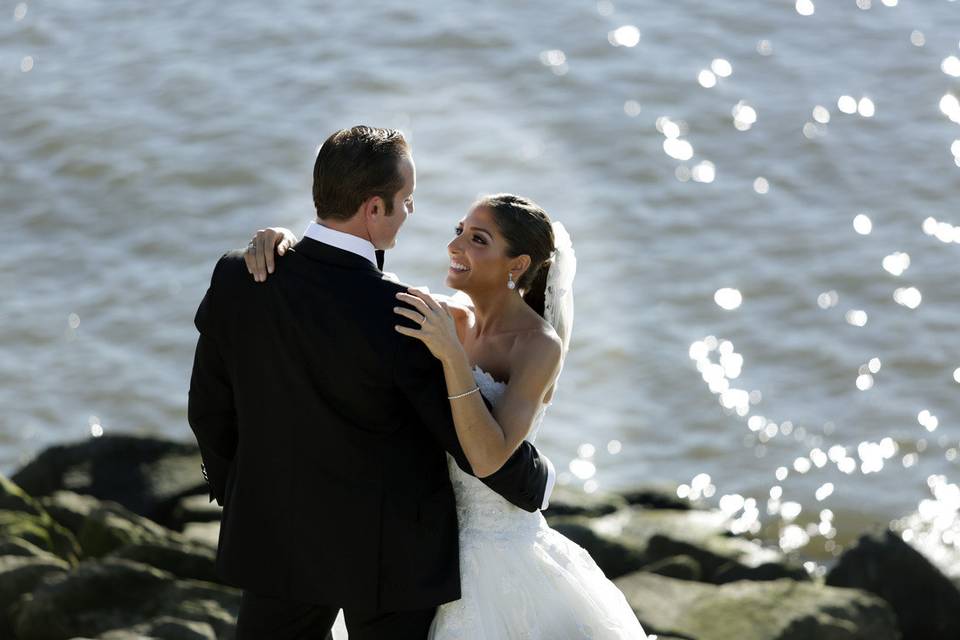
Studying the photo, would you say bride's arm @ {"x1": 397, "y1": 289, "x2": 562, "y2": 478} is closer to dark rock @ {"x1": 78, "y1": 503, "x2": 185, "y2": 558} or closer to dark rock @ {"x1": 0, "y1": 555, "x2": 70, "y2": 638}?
dark rock @ {"x1": 0, "y1": 555, "x2": 70, "y2": 638}

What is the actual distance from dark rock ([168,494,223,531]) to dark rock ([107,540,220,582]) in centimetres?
107

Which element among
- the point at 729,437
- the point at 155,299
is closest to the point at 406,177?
the point at 729,437

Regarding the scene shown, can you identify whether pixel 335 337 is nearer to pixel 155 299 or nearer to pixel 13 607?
pixel 13 607

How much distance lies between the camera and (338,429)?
3.84 meters

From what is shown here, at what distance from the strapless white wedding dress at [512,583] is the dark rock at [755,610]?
95.7 inches

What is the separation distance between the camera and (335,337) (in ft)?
12.4

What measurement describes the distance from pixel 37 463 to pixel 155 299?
13.6 feet

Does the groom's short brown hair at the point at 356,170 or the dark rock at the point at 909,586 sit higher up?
the groom's short brown hair at the point at 356,170

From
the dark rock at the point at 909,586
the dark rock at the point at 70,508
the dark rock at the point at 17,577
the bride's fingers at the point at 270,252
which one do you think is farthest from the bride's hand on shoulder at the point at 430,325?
the dark rock at the point at 909,586

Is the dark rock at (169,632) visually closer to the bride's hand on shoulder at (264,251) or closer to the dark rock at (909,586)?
the bride's hand on shoulder at (264,251)

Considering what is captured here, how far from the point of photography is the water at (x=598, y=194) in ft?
37.1

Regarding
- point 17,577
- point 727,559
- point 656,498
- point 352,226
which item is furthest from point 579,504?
point 352,226

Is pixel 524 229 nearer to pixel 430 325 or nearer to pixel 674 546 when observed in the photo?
pixel 430 325

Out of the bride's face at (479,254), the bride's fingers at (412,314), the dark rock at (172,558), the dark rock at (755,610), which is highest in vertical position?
the bride's face at (479,254)
